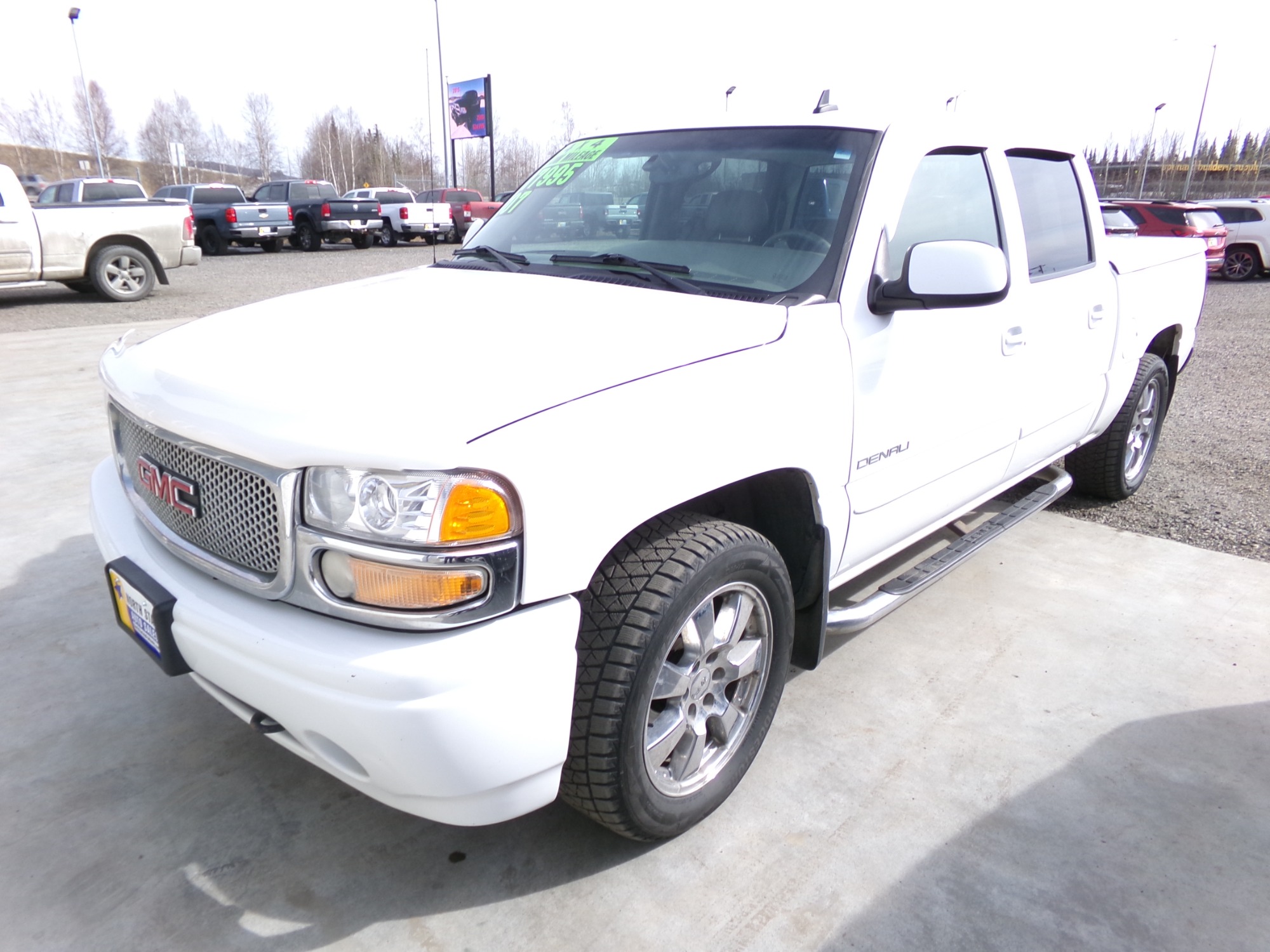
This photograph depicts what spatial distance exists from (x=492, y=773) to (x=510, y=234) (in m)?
2.10

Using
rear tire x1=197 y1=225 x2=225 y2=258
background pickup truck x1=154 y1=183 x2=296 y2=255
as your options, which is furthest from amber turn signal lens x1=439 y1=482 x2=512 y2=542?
rear tire x1=197 y1=225 x2=225 y2=258

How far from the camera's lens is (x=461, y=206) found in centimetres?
2592

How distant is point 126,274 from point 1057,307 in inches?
493

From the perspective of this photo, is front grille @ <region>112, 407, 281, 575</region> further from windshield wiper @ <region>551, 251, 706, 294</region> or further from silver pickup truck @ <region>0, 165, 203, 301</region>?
silver pickup truck @ <region>0, 165, 203, 301</region>

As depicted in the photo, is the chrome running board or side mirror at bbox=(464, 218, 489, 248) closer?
the chrome running board

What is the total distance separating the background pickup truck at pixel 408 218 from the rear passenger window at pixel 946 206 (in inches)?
864

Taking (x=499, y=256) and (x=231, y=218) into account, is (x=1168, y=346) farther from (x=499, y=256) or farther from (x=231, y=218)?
(x=231, y=218)

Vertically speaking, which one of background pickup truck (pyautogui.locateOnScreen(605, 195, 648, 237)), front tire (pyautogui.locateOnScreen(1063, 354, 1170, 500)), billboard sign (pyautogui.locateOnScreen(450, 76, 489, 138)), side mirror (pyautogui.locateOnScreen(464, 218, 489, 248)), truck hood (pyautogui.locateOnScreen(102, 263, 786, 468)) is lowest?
front tire (pyautogui.locateOnScreen(1063, 354, 1170, 500))

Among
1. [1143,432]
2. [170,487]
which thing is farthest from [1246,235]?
[170,487]

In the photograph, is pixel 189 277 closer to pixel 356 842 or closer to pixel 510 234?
pixel 510 234

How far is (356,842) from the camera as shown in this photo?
92.2 inches

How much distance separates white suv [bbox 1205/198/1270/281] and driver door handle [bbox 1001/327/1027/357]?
17.7 metres

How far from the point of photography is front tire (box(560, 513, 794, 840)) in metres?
1.97

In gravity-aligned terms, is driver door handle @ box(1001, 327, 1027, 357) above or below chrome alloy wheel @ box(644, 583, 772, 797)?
above
